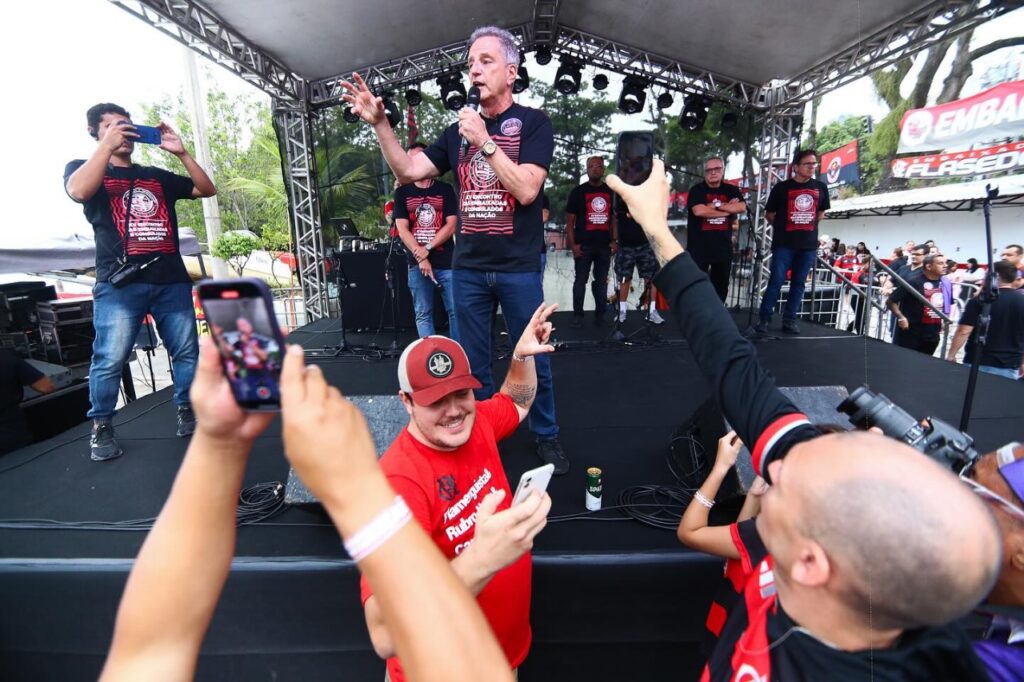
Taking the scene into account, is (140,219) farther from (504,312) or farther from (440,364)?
(440,364)

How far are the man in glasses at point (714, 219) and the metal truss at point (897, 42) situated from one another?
6.03 ft

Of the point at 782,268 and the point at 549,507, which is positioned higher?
the point at 782,268

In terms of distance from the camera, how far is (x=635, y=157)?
1401mm

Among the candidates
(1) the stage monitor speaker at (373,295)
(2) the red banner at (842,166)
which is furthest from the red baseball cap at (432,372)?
(2) the red banner at (842,166)

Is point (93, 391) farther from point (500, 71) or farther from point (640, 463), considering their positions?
point (640, 463)

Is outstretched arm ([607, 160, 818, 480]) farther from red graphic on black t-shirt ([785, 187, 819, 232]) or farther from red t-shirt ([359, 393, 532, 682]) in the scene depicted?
red graphic on black t-shirt ([785, 187, 819, 232])

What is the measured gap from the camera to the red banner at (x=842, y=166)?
1540 cm

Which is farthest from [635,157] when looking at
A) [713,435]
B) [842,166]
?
[842,166]

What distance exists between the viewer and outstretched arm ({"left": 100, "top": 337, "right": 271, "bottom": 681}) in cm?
53

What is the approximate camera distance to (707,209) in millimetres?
5273

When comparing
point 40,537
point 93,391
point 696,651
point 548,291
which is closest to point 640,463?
point 696,651

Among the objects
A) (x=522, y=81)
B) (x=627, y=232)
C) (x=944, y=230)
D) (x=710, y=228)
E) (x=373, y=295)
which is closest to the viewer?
(x=710, y=228)

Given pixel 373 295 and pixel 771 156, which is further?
pixel 771 156

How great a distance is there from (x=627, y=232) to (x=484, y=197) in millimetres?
A: 4087
